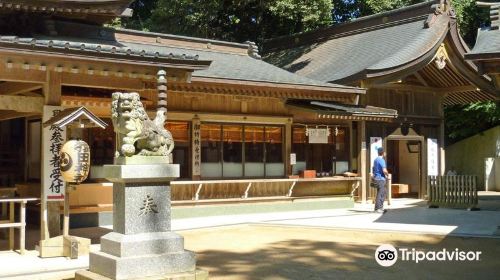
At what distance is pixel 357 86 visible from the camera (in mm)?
17562

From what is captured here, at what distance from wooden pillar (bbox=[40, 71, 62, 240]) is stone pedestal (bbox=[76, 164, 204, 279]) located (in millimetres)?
2494

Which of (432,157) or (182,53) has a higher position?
(182,53)

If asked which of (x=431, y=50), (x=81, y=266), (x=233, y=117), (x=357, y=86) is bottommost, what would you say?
(x=81, y=266)

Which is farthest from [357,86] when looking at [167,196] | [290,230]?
[167,196]

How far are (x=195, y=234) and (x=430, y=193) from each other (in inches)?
317

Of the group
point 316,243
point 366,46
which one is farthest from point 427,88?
point 316,243

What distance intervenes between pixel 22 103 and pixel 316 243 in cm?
588

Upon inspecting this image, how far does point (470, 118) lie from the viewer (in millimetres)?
26141

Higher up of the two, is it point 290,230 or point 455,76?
point 455,76

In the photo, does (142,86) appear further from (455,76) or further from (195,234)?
(455,76)

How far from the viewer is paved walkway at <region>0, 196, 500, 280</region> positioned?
809 cm

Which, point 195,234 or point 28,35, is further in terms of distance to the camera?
point 28,35

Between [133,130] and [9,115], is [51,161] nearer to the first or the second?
[9,115]

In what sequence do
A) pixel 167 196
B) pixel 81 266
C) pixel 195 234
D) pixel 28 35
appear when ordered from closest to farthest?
pixel 167 196
pixel 81 266
pixel 195 234
pixel 28 35
